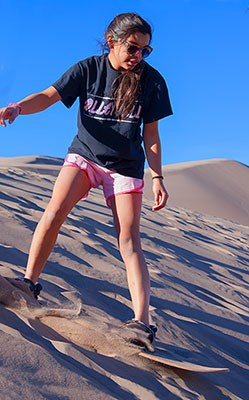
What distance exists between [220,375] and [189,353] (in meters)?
0.31

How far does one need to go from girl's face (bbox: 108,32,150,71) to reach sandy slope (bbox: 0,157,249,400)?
3.90 ft

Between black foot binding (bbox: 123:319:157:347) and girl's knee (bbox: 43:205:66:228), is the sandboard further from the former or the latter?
girl's knee (bbox: 43:205:66:228)

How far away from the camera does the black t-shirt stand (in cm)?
317

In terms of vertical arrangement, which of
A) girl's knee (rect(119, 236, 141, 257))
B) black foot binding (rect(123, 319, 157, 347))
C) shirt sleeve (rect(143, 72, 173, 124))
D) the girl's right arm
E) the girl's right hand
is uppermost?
shirt sleeve (rect(143, 72, 173, 124))

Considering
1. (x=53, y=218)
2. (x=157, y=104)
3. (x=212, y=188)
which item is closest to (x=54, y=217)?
(x=53, y=218)

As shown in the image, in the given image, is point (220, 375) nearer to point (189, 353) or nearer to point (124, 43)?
point (189, 353)

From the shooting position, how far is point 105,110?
3188mm

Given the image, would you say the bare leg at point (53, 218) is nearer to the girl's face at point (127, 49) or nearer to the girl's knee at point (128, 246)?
the girl's knee at point (128, 246)

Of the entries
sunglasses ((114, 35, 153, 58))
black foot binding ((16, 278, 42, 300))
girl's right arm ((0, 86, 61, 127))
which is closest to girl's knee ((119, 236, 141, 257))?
black foot binding ((16, 278, 42, 300))

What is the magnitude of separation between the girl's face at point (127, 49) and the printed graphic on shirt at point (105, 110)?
0.60 ft

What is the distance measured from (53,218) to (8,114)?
1.74 feet

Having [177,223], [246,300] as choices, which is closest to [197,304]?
[246,300]

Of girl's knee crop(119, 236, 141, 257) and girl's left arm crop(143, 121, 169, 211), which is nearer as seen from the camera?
girl's knee crop(119, 236, 141, 257)

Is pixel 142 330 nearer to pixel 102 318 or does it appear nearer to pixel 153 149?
pixel 102 318
